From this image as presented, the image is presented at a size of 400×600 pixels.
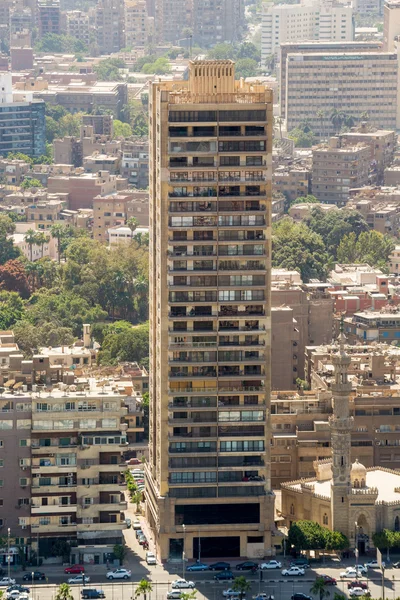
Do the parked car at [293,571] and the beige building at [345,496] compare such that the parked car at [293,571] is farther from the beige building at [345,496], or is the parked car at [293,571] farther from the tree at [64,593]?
the tree at [64,593]

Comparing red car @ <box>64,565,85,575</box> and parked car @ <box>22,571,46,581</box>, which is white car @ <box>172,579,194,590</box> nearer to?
red car @ <box>64,565,85,575</box>

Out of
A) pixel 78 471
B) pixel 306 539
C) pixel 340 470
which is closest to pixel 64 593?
pixel 78 471

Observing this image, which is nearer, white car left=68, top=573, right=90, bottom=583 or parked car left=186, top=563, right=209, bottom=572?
white car left=68, top=573, right=90, bottom=583

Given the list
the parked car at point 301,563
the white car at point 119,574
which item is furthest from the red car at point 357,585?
the white car at point 119,574

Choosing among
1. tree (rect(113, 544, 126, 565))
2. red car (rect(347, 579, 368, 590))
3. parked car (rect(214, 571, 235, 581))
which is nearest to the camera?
red car (rect(347, 579, 368, 590))

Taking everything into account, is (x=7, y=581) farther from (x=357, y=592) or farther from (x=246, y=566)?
(x=357, y=592)

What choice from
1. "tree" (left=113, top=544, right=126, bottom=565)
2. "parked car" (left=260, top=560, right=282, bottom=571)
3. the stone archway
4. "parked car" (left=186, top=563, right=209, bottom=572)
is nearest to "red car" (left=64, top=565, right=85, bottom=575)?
"tree" (left=113, top=544, right=126, bottom=565)

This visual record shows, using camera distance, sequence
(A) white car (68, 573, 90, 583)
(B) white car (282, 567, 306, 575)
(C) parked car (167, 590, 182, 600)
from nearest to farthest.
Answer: (C) parked car (167, 590, 182, 600) → (A) white car (68, 573, 90, 583) → (B) white car (282, 567, 306, 575)
